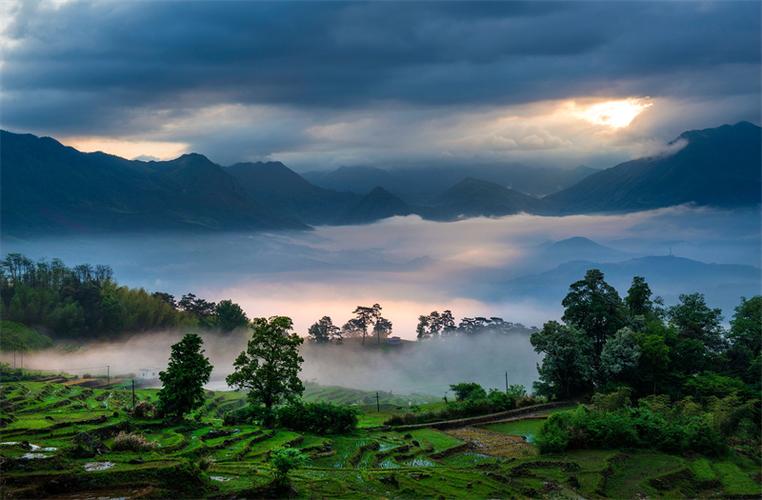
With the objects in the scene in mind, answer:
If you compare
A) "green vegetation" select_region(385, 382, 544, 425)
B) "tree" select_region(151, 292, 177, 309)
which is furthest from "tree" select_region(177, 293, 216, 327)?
"green vegetation" select_region(385, 382, 544, 425)

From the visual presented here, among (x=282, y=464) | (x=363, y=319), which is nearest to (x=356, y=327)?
(x=363, y=319)

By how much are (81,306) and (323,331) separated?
4827 centimetres

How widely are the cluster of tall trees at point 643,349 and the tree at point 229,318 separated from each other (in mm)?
80238

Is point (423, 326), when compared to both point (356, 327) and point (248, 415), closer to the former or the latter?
point (356, 327)

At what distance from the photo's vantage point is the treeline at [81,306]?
130750 mm

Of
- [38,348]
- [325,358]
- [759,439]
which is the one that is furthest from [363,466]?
[325,358]

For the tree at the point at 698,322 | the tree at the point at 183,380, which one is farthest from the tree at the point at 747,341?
the tree at the point at 183,380

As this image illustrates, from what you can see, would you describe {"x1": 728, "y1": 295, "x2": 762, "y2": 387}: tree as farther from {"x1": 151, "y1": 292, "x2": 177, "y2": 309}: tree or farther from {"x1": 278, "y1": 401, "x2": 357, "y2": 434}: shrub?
{"x1": 151, "y1": 292, "x2": 177, "y2": 309}: tree

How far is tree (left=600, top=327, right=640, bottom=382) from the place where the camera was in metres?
64.1

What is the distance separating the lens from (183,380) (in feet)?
154

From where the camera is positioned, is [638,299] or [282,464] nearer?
[282,464]

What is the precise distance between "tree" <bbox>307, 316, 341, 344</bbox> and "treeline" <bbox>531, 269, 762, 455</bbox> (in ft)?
275

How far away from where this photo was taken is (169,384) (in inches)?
1852

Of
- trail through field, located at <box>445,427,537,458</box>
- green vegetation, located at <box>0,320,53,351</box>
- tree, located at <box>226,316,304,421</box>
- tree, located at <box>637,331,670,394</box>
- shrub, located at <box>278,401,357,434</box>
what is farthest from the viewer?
green vegetation, located at <box>0,320,53,351</box>
